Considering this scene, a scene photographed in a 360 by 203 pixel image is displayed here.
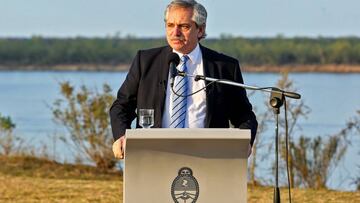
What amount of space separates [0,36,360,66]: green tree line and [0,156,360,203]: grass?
30805 millimetres

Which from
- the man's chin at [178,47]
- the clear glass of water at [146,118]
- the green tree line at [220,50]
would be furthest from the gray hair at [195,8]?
the green tree line at [220,50]

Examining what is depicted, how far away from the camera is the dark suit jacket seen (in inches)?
291

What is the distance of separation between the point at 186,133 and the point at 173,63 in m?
0.72

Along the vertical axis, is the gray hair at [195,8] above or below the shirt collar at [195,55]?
above

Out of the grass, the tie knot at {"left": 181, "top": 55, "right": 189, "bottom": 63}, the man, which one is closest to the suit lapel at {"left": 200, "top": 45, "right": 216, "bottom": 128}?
the man

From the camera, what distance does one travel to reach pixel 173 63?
23.9 ft

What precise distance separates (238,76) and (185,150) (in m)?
0.92

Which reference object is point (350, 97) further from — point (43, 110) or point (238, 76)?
point (238, 76)

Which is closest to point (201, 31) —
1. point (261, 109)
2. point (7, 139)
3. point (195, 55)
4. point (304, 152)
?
point (195, 55)

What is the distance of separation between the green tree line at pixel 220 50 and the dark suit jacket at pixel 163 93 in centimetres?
3747

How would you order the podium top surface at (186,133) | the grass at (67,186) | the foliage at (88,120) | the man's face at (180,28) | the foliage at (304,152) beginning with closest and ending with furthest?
the podium top surface at (186,133) → the man's face at (180,28) → the grass at (67,186) → the foliage at (304,152) → the foliage at (88,120)

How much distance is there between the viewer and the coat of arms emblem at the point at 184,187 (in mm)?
6754

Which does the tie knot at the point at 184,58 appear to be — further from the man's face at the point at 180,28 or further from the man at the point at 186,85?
the man's face at the point at 180,28

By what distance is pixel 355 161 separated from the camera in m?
15.0
